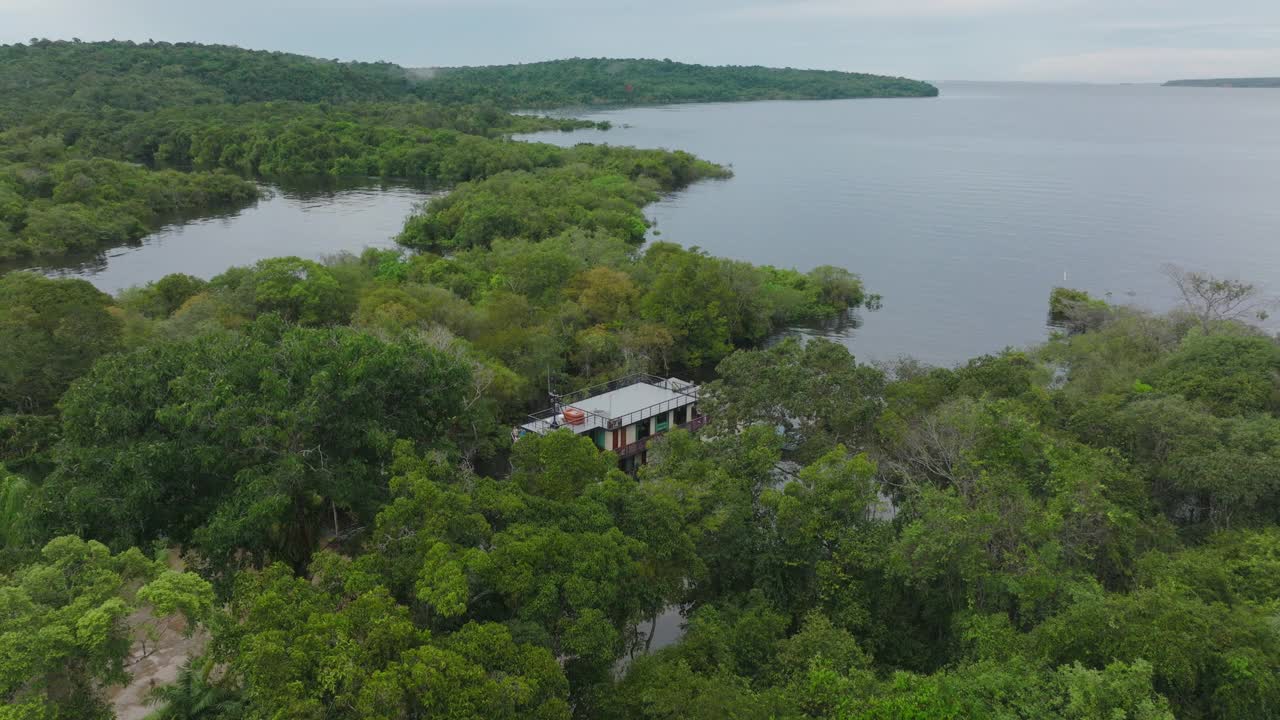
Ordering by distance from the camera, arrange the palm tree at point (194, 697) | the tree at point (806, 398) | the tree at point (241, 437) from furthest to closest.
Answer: the tree at point (806, 398), the tree at point (241, 437), the palm tree at point (194, 697)

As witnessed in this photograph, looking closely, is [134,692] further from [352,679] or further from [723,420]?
[723,420]

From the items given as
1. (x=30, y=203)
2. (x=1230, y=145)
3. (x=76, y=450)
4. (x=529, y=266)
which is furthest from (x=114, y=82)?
(x=1230, y=145)

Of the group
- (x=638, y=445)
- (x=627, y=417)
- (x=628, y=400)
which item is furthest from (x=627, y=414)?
(x=628, y=400)

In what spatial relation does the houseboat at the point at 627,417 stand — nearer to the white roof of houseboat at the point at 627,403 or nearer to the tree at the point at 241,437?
the white roof of houseboat at the point at 627,403

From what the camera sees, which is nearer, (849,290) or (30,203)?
(849,290)

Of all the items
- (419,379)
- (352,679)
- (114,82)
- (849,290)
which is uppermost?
(114,82)

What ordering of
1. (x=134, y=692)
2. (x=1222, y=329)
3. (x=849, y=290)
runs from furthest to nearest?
(x=849, y=290) → (x=1222, y=329) → (x=134, y=692)

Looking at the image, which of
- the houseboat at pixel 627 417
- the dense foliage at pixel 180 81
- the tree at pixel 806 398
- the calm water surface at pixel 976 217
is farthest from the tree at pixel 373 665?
the dense foliage at pixel 180 81
